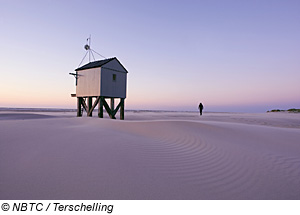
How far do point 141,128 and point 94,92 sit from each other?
738 centimetres

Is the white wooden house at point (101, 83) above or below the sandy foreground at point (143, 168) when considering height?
above

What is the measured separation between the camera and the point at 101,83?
11484 mm

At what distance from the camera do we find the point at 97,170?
2453mm

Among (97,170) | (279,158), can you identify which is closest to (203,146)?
(279,158)

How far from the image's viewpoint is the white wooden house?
11586 millimetres

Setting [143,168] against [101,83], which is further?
[101,83]

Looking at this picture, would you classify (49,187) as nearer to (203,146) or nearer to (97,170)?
(97,170)

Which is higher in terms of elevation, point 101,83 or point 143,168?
point 101,83

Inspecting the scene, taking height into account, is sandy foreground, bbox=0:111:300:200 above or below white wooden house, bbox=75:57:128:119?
below

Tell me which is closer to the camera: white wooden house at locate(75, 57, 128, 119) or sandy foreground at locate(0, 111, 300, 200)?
sandy foreground at locate(0, 111, 300, 200)

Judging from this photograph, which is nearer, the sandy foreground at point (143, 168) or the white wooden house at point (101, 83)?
the sandy foreground at point (143, 168)

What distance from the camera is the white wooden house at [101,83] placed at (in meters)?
11.6

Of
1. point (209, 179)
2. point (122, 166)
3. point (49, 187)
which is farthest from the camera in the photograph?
point (122, 166)
